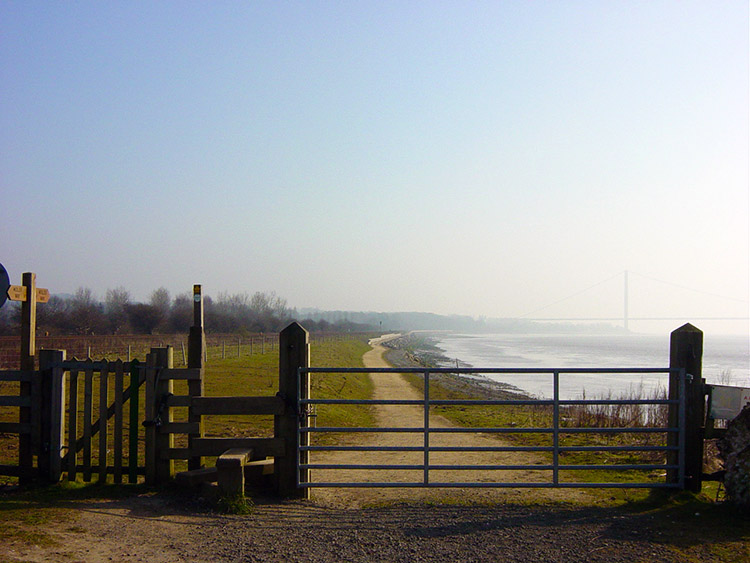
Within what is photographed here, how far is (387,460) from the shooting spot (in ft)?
37.4

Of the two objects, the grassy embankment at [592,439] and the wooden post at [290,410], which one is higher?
the wooden post at [290,410]

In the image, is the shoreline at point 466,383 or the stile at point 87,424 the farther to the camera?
the shoreline at point 466,383

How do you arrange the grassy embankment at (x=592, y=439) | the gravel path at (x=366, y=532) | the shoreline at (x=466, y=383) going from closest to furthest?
the gravel path at (x=366, y=532) < the grassy embankment at (x=592, y=439) < the shoreline at (x=466, y=383)

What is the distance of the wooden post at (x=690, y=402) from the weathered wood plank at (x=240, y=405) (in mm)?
5026

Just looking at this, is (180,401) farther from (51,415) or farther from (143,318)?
(143,318)

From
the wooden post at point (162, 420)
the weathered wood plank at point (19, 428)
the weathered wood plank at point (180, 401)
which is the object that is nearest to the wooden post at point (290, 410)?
the weathered wood plank at point (180, 401)

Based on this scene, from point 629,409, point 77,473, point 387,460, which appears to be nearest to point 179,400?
point 77,473

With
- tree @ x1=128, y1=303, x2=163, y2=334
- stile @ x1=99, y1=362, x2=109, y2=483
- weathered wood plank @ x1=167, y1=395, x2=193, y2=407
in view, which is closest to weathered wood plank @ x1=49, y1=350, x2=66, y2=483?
stile @ x1=99, y1=362, x2=109, y2=483

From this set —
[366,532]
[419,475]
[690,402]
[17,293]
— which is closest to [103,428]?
[17,293]

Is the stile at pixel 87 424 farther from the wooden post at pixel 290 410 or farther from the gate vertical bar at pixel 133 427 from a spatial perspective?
the wooden post at pixel 290 410

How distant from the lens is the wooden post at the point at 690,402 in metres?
8.14

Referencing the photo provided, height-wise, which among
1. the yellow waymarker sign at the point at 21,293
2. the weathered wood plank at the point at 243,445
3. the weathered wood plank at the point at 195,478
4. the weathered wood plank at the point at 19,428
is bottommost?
the weathered wood plank at the point at 195,478

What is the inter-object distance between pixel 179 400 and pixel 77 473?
69.6 inches

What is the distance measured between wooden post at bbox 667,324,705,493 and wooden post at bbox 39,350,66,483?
788 centimetres
